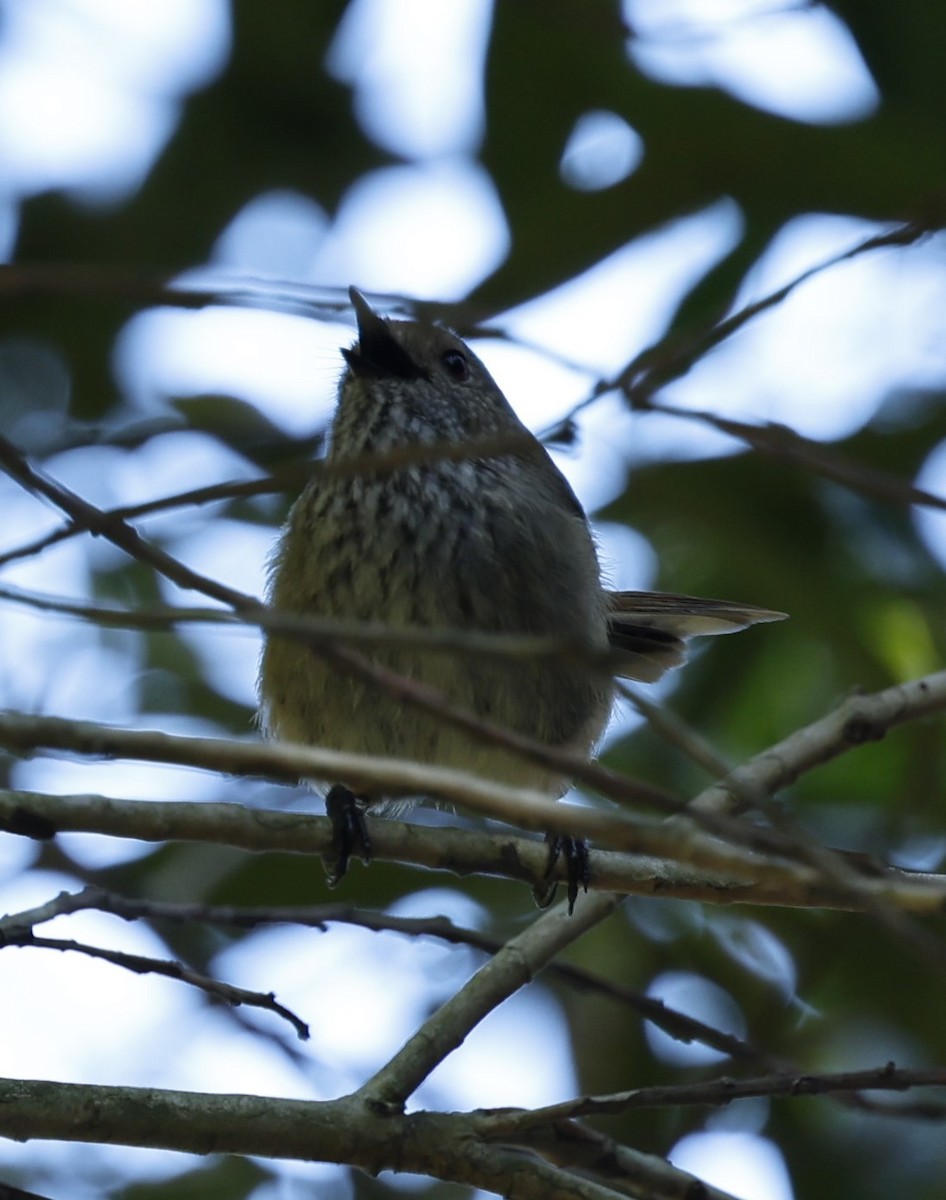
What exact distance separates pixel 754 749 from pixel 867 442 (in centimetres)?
137

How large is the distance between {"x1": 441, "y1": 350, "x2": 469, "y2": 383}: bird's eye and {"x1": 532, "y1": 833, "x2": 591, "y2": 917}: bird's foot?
2003 mm

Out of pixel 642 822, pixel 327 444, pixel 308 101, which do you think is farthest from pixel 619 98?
pixel 642 822

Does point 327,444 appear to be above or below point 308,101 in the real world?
below

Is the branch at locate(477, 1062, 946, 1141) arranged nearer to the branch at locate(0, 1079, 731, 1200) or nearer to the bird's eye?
the branch at locate(0, 1079, 731, 1200)

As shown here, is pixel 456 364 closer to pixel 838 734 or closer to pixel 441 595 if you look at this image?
pixel 441 595

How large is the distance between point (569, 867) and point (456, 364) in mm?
2347

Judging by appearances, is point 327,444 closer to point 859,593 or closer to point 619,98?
point 619,98

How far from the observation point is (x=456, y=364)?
214 inches

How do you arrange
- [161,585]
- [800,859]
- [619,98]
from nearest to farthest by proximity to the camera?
[800,859] → [619,98] → [161,585]

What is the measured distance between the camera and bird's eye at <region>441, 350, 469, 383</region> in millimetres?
5395

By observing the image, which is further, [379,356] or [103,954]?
[379,356]

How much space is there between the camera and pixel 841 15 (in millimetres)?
5129

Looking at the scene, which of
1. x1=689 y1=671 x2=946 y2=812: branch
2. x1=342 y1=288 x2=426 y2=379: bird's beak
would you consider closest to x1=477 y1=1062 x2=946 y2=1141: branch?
x1=689 y1=671 x2=946 y2=812: branch

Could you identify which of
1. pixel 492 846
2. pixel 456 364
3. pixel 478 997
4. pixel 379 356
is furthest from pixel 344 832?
pixel 456 364
